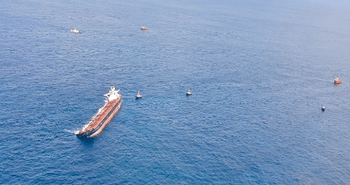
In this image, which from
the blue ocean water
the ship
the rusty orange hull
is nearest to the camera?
the blue ocean water

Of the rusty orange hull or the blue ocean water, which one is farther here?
the rusty orange hull

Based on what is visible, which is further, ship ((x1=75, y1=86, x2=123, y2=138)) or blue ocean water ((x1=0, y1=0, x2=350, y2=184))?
ship ((x1=75, y1=86, x2=123, y2=138))

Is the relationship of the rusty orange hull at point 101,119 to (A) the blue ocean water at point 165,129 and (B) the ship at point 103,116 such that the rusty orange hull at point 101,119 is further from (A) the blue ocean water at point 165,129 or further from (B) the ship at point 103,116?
(A) the blue ocean water at point 165,129

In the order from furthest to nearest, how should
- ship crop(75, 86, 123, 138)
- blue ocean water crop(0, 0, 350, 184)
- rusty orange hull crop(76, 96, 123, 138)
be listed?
ship crop(75, 86, 123, 138)
rusty orange hull crop(76, 96, 123, 138)
blue ocean water crop(0, 0, 350, 184)

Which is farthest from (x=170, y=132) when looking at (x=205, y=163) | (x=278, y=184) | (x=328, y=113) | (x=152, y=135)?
(x=328, y=113)

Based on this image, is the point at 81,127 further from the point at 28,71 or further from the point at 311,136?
the point at 311,136

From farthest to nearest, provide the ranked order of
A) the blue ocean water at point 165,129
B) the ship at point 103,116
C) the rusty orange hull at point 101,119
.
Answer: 1. the ship at point 103,116
2. the rusty orange hull at point 101,119
3. the blue ocean water at point 165,129

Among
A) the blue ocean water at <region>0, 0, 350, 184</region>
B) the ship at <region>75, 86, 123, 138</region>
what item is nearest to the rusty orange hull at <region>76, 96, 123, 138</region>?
the ship at <region>75, 86, 123, 138</region>

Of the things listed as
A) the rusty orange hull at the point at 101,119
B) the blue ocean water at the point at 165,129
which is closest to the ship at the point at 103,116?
the rusty orange hull at the point at 101,119

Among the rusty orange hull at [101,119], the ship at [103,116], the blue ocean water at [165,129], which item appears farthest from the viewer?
the ship at [103,116]

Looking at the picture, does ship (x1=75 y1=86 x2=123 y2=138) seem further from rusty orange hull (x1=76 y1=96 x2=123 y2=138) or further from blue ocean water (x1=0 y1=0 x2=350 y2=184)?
blue ocean water (x1=0 y1=0 x2=350 y2=184)
